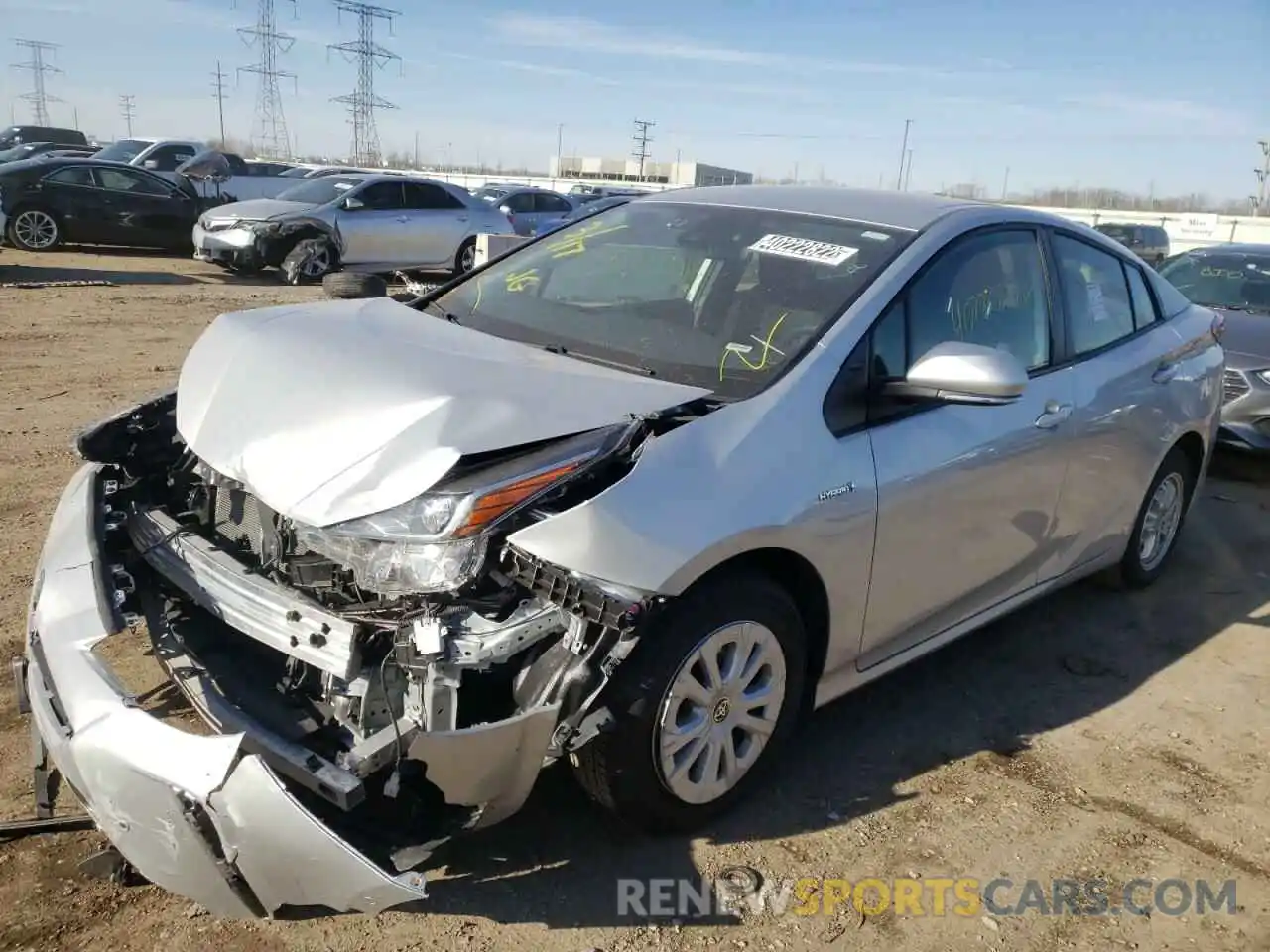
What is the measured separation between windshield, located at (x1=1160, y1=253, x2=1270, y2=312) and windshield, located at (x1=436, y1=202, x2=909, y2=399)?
583 centimetres

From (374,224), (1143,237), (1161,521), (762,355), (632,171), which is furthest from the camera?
(632,171)

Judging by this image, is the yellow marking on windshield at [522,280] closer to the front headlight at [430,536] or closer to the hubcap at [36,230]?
the front headlight at [430,536]

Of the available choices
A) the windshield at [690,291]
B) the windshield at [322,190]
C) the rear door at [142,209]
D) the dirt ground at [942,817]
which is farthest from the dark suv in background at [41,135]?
the windshield at [690,291]

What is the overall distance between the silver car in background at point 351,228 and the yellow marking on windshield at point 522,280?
37.2 ft

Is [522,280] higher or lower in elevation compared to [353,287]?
higher

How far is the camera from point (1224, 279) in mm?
8594

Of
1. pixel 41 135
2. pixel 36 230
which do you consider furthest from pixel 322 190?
pixel 41 135

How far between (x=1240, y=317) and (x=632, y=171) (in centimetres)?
8104

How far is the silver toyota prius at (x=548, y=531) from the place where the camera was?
228 cm

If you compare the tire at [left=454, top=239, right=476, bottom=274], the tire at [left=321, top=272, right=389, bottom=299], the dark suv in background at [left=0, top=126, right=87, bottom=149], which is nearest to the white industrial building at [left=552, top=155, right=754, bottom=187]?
the dark suv in background at [left=0, top=126, right=87, bottom=149]

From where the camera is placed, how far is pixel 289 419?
266cm

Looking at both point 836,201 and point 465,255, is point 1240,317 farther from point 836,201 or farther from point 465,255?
point 465,255

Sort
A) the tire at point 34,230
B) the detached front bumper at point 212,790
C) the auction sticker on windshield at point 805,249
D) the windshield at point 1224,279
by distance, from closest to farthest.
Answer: the detached front bumper at point 212,790, the auction sticker on windshield at point 805,249, the windshield at point 1224,279, the tire at point 34,230

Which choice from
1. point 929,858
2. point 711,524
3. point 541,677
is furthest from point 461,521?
point 929,858
